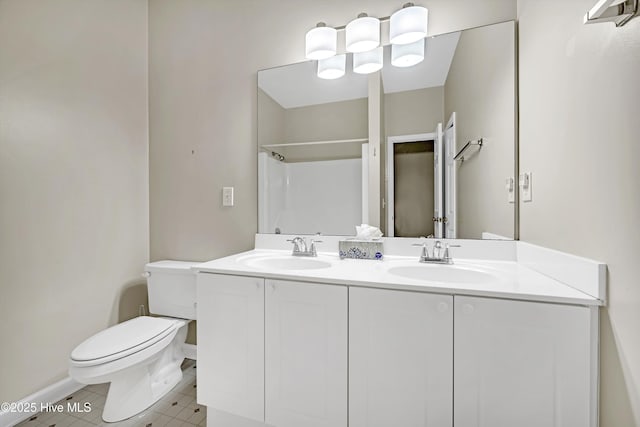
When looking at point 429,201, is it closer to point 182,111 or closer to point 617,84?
point 617,84

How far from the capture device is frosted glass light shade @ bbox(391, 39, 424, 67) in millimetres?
1457

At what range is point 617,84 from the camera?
71cm

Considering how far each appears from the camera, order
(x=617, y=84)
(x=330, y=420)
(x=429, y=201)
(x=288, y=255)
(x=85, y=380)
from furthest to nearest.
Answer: (x=288, y=255)
(x=429, y=201)
(x=85, y=380)
(x=330, y=420)
(x=617, y=84)

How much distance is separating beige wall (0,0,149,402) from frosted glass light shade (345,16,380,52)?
1531mm

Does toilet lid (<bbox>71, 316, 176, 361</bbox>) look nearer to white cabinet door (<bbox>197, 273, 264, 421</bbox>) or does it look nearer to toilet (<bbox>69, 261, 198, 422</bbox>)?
toilet (<bbox>69, 261, 198, 422</bbox>)

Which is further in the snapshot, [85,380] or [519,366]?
[85,380]

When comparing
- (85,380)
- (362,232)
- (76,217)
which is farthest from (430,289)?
(76,217)

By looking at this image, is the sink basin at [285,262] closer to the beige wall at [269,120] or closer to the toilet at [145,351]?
the toilet at [145,351]

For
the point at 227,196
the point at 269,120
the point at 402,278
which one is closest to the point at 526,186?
the point at 402,278

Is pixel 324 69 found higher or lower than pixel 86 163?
higher

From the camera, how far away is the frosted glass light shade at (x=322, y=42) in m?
1.58

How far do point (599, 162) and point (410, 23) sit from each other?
3.53 feet

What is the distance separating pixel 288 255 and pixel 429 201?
80 cm

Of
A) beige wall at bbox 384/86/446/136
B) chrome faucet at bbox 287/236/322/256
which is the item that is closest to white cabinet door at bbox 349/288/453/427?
chrome faucet at bbox 287/236/322/256
